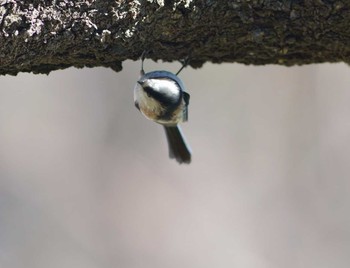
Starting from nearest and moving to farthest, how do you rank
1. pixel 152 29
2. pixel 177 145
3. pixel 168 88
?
pixel 152 29
pixel 168 88
pixel 177 145

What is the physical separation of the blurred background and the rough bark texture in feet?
9.88

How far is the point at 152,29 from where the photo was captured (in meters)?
1.87

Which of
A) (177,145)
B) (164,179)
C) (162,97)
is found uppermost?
(164,179)

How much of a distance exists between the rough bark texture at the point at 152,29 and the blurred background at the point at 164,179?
301 cm

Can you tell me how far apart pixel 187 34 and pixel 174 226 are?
11.7ft

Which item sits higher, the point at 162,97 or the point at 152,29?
the point at 162,97

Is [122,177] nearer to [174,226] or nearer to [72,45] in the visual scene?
[174,226]

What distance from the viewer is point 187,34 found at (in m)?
1.92

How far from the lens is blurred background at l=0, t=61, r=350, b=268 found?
5.02 meters

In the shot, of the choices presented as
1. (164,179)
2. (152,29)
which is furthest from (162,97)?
(164,179)

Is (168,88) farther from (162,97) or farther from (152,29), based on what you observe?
(152,29)

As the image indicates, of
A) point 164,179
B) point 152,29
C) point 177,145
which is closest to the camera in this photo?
point 152,29

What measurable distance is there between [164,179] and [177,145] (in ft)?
8.36

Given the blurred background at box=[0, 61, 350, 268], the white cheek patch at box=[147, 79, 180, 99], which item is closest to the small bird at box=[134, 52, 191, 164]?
the white cheek patch at box=[147, 79, 180, 99]
